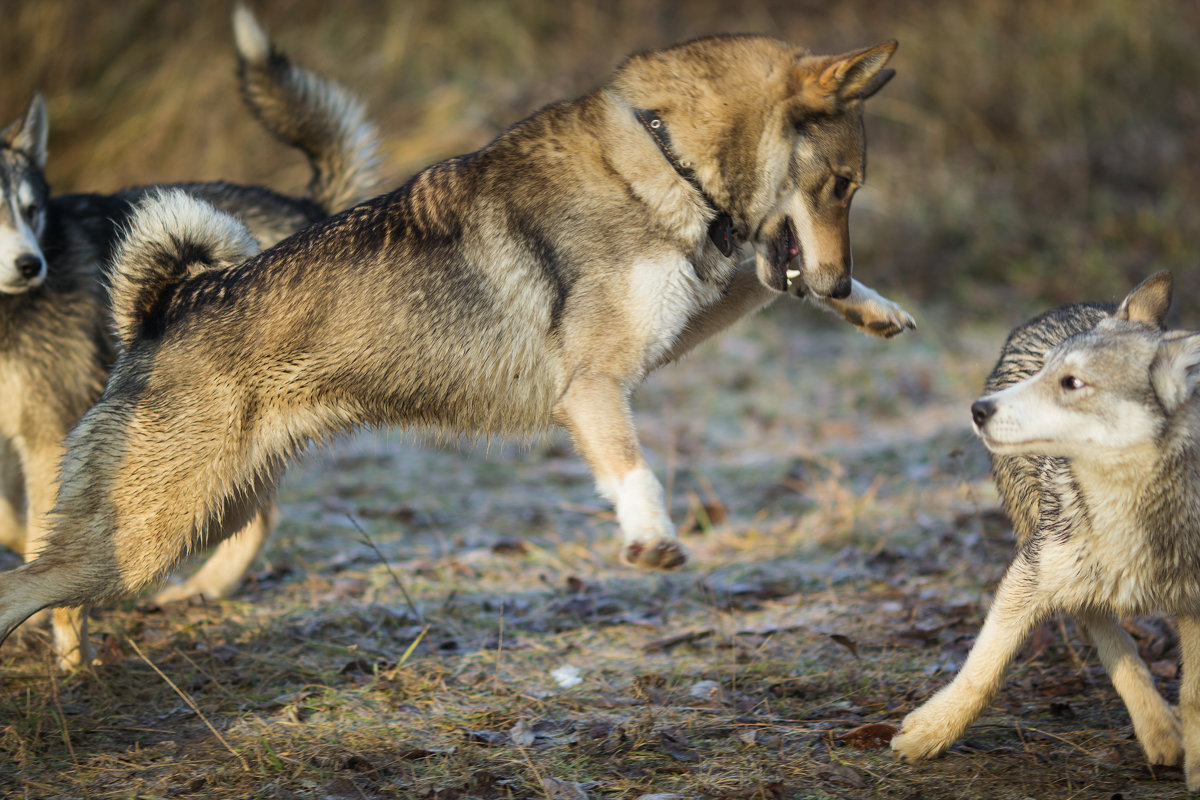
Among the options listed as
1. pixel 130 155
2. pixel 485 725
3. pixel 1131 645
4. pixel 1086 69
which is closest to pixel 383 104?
pixel 130 155

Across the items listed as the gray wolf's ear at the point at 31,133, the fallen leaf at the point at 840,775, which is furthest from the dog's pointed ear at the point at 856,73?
the gray wolf's ear at the point at 31,133

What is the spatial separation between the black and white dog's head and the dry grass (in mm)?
1521

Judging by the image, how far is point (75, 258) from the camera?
4.96 m

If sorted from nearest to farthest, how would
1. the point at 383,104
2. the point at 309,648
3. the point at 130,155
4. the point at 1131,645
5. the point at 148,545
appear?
1. the point at 1131,645
2. the point at 148,545
3. the point at 309,648
4. the point at 130,155
5. the point at 383,104

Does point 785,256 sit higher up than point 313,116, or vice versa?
point 313,116

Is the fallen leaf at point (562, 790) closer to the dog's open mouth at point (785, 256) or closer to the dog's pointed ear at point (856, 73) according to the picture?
the dog's open mouth at point (785, 256)

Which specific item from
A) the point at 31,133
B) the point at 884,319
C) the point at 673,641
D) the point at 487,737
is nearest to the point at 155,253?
the point at 31,133

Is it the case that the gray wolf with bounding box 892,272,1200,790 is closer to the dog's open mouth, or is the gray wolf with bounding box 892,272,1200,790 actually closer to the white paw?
the white paw

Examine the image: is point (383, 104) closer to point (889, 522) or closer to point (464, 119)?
point (464, 119)

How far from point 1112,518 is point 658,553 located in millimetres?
1348

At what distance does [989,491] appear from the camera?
6004 mm

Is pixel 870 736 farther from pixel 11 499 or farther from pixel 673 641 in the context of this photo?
pixel 11 499

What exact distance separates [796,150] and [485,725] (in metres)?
2.30

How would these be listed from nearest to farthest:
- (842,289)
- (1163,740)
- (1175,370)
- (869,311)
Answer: (1175,370) < (1163,740) < (842,289) < (869,311)
